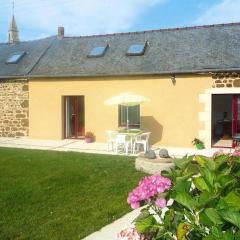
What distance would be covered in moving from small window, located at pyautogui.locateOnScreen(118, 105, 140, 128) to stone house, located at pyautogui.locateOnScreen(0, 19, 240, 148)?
4 cm

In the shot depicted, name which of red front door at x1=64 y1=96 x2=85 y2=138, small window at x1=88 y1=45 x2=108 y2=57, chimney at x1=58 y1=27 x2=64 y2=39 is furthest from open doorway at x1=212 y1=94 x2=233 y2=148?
chimney at x1=58 y1=27 x2=64 y2=39

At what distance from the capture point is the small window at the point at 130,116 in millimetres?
16766

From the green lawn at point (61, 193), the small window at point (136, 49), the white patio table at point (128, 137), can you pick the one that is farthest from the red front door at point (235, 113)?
the green lawn at point (61, 193)

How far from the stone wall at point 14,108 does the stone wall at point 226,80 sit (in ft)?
29.0

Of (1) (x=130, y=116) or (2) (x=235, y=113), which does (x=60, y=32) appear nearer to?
(1) (x=130, y=116)

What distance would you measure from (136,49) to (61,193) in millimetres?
10372

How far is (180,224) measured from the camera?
9.12 ft

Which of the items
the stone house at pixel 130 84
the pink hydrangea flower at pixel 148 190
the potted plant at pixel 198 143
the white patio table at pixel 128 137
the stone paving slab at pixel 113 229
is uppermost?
the stone house at pixel 130 84

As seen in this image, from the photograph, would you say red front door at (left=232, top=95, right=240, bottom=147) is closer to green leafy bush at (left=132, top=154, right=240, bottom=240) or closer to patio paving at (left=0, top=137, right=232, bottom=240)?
patio paving at (left=0, top=137, right=232, bottom=240)

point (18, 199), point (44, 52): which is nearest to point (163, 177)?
point (18, 199)

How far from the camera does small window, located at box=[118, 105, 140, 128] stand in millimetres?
16766

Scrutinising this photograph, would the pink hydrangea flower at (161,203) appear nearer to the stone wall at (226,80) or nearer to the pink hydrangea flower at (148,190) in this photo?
the pink hydrangea flower at (148,190)

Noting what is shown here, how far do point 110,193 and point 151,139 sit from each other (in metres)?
8.00

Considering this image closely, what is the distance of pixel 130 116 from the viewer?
55.5 feet
